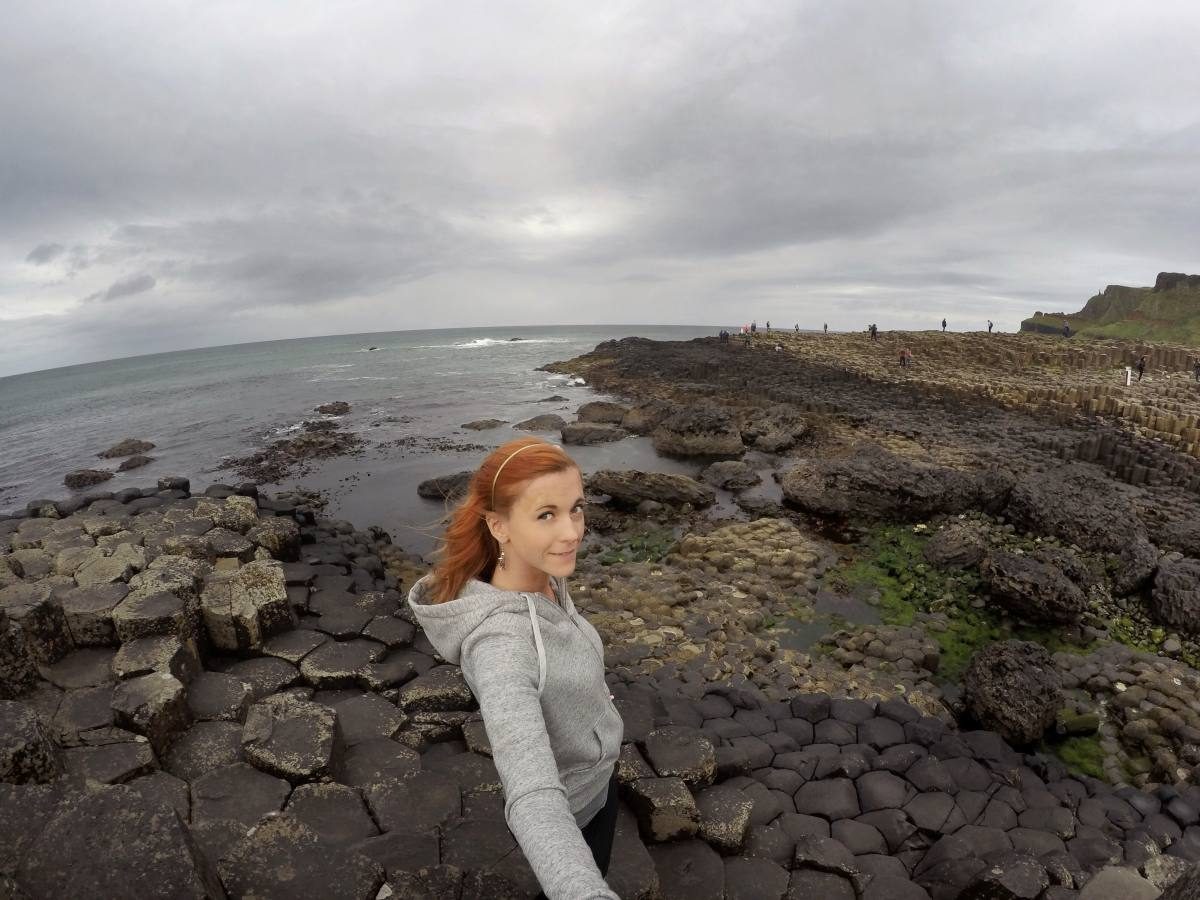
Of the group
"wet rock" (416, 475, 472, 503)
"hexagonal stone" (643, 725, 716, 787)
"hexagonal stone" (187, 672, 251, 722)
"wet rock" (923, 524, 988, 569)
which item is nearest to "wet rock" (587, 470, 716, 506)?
"wet rock" (416, 475, 472, 503)

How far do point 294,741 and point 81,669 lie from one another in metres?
2.81

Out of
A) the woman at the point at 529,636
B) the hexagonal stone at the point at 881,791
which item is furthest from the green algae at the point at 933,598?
the woman at the point at 529,636

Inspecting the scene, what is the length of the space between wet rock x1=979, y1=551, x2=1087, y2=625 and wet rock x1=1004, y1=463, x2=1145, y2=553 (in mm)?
2833

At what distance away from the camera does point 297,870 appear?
2.98 m

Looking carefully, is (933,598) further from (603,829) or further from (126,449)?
(126,449)

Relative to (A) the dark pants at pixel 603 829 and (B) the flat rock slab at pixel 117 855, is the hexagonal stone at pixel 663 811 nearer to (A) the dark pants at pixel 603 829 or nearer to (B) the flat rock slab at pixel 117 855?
(A) the dark pants at pixel 603 829

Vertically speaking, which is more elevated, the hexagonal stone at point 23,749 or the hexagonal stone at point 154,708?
the hexagonal stone at point 23,749

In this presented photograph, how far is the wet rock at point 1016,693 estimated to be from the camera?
696cm

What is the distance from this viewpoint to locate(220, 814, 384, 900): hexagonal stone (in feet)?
9.33

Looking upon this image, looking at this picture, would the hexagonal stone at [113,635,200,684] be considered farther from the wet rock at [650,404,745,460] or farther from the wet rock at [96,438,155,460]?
the wet rock at [96,438,155,460]

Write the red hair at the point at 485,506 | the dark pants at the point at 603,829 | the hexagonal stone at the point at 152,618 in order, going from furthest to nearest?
the hexagonal stone at the point at 152,618 < the dark pants at the point at 603,829 < the red hair at the point at 485,506

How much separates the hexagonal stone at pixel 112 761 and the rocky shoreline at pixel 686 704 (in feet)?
0.06

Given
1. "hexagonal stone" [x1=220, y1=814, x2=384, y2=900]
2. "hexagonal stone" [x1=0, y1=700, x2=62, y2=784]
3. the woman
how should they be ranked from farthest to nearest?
"hexagonal stone" [x1=0, y1=700, x2=62, y2=784]
"hexagonal stone" [x1=220, y1=814, x2=384, y2=900]
the woman

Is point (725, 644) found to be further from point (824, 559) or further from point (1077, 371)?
point (1077, 371)
